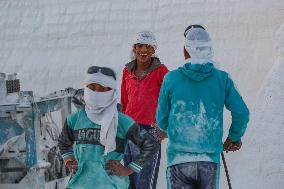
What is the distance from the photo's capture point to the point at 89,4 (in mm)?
8648

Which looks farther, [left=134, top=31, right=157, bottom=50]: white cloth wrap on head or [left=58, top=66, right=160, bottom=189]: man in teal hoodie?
[left=134, top=31, right=157, bottom=50]: white cloth wrap on head

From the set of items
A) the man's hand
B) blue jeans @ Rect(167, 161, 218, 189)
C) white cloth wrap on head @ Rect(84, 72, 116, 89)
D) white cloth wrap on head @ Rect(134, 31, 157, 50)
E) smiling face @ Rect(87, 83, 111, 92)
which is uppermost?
white cloth wrap on head @ Rect(134, 31, 157, 50)

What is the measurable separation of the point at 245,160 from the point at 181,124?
8.20ft

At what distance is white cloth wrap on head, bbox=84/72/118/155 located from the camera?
3.45 metres

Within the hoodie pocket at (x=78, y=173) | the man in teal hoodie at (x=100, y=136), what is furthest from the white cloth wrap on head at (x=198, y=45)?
the hoodie pocket at (x=78, y=173)

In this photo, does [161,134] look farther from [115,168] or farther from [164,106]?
[115,168]

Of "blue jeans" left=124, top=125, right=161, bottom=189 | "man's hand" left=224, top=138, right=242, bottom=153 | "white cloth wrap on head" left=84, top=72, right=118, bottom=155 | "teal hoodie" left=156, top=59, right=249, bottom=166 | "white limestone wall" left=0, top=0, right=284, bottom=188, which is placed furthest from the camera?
"white limestone wall" left=0, top=0, right=284, bottom=188

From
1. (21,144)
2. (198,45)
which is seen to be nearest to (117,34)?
(21,144)

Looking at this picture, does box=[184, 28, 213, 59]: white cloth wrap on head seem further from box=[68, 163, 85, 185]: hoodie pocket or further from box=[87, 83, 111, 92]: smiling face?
box=[68, 163, 85, 185]: hoodie pocket

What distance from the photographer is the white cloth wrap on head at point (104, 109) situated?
3447mm

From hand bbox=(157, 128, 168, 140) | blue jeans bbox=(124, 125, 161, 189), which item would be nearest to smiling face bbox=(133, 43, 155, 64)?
blue jeans bbox=(124, 125, 161, 189)

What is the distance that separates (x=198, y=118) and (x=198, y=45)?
1.28ft

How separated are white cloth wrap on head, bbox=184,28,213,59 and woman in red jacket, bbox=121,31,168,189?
3.05ft

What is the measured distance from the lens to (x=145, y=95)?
15.0 ft
